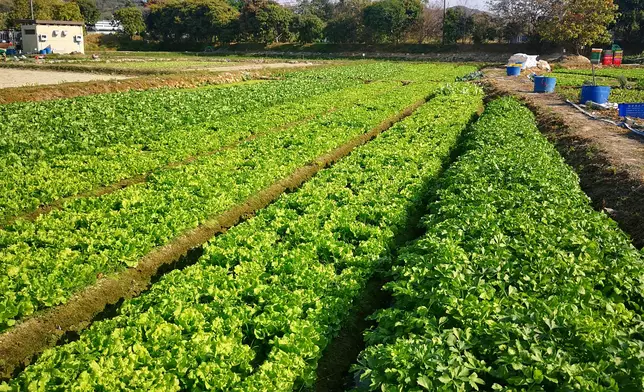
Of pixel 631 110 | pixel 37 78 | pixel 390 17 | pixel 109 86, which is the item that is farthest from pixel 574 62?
pixel 37 78

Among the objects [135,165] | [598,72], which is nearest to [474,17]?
[598,72]

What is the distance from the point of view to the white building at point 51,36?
216 ft

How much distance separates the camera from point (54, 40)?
6781 centimetres

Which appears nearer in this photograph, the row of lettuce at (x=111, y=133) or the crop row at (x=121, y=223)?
the crop row at (x=121, y=223)

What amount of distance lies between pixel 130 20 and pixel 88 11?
1538 centimetres

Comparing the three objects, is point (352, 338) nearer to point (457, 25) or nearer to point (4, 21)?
point (457, 25)

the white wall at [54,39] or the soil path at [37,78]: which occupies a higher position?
the white wall at [54,39]

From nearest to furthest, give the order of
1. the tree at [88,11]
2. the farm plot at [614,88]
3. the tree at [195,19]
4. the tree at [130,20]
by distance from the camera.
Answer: the farm plot at [614,88] < the tree at [195,19] < the tree at [130,20] < the tree at [88,11]

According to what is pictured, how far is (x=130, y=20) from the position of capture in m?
97.5

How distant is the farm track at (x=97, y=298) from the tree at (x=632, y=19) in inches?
3008

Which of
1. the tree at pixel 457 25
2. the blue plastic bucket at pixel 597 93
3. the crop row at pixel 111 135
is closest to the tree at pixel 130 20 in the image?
the tree at pixel 457 25

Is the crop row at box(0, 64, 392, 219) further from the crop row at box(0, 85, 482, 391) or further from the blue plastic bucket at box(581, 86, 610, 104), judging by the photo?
the blue plastic bucket at box(581, 86, 610, 104)

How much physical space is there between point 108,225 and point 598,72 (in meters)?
51.4

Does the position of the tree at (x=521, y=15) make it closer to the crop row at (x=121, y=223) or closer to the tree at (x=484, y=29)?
the tree at (x=484, y=29)
